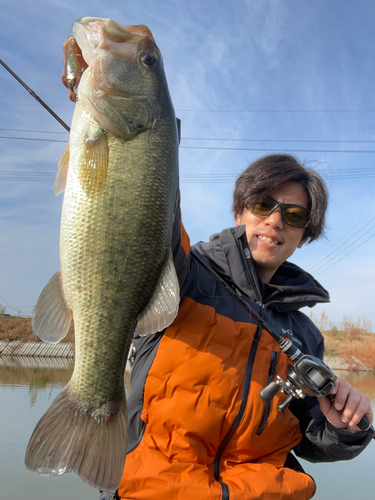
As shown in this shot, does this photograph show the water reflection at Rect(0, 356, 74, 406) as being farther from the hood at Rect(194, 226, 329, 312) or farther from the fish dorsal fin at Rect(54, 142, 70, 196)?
the fish dorsal fin at Rect(54, 142, 70, 196)

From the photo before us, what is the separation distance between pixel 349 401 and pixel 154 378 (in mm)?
1011

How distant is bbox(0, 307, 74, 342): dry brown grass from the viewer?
16000 millimetres

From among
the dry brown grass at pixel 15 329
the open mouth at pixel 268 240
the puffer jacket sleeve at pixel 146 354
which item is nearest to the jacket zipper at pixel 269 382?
the puffer jacket sleeve at pixel 146 354

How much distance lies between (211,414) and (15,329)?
17.0m

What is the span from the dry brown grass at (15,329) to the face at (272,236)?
15562 millimetres

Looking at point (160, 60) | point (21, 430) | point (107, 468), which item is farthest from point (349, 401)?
point (21, 430)

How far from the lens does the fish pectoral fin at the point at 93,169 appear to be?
1.27 metres

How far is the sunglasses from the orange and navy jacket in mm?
541

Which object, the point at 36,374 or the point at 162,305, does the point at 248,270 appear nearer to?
the point at 162,305

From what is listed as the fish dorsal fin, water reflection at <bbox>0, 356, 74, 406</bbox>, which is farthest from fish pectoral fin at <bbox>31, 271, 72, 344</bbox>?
water reflection at <bbox>0, 356, 74, 406</bbox>

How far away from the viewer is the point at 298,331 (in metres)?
2.26

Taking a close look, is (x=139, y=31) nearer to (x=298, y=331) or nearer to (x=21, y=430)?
(x=298, y=331)

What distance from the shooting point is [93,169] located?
1273 mm

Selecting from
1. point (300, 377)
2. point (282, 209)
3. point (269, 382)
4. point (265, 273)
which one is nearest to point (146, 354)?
point (269, 382)
